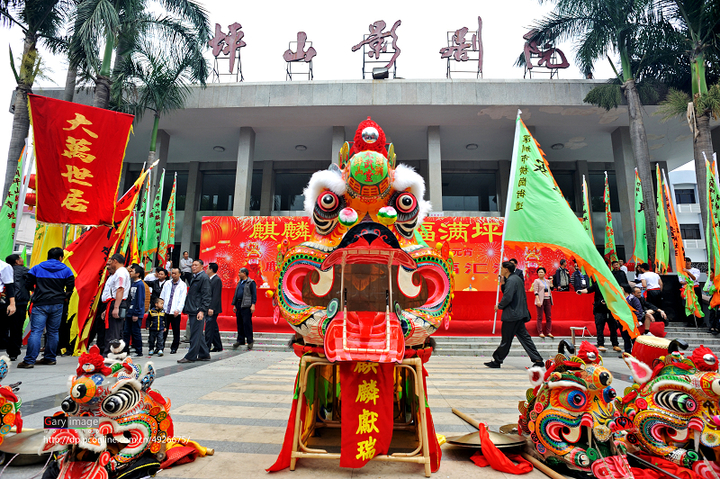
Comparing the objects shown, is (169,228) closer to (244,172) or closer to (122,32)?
(244,172)

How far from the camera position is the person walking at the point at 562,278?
423 inches

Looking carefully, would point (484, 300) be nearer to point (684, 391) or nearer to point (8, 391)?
point (684, 391)

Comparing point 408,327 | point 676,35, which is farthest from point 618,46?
point 408,327

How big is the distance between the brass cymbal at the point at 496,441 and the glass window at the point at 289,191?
17206 millimetres

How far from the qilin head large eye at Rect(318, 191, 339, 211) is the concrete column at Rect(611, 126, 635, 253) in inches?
610

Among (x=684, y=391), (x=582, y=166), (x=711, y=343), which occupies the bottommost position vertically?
(x=711, y=343)

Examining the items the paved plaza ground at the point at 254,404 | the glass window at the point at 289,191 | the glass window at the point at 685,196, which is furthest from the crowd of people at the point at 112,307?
the glass window at the point at 685,196

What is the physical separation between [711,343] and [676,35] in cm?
858

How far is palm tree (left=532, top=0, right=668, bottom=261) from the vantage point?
1159 centimetres

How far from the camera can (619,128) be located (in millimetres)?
15117

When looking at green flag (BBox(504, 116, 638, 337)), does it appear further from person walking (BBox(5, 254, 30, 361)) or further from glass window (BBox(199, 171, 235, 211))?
glass window (BBox(199, 171, 235, 211))

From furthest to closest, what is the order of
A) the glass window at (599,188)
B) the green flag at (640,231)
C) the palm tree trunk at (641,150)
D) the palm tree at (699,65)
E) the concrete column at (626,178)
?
the glass window at (599,188) → the concrete column at (626,178) → the palm tree trunk at (641,150) → the green flag at (640,231) → the palm tree at (699,65)

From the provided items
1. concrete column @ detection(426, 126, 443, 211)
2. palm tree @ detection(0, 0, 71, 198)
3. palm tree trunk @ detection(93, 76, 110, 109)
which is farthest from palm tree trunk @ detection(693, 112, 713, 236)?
palm tree @ detection(0, 0, 71, 198)

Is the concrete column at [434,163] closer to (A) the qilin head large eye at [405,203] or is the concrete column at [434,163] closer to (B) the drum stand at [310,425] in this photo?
(A) the qilin head large eye at [405,203]
